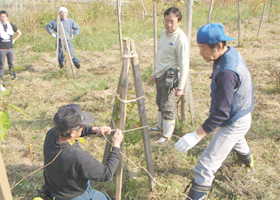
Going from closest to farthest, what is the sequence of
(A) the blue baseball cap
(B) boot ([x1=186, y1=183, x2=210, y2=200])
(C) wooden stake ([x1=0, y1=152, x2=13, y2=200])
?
1. (C) wooden stake ([x1=0, y1=152, x2=13, y2=200])
2. (A) the blue baseball cap
3. (B) boot ([x1=186, y1=183, x2=210, y2=200])

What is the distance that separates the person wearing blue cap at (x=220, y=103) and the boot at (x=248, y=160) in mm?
556

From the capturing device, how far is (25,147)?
11.6 ft

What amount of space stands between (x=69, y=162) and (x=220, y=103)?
3.94 feet

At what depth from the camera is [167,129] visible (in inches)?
135

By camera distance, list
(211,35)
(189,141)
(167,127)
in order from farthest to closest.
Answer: (167,127)
(189,141)
(211,35)

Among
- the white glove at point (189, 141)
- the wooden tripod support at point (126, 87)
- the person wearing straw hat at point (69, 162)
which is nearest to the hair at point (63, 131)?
the person wearing straw hat at point (69, 162)

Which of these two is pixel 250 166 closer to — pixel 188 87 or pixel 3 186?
pixel 188 87

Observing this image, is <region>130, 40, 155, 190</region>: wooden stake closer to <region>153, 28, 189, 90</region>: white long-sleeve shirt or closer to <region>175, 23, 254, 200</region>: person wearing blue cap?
<region>175, 23, 254, 200</region>: person wearing blue cap

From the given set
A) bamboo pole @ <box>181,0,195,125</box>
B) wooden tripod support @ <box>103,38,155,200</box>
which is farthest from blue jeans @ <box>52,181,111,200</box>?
bamboo pole @ <box>181,0,195,125</box>

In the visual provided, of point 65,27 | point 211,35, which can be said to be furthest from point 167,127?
point 65,27

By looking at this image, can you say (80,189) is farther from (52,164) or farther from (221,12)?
(221,12)

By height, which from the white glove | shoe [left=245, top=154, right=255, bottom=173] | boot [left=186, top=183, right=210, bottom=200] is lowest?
shoe [left=245, top=154, right=255, bottom=173]

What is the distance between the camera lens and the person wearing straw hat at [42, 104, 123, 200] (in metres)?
1.75

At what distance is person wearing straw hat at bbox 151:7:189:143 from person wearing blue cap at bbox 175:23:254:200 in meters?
0.97
